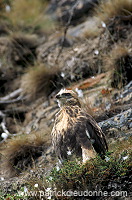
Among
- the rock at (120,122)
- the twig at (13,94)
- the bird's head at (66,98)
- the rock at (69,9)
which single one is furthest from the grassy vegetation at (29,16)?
the bird's head at (66,98)

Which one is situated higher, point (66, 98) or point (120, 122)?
point (66, 98)

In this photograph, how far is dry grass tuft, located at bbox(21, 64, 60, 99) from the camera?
8.61 metres

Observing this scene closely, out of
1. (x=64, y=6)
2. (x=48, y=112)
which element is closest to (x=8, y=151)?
(x=48, y=112)

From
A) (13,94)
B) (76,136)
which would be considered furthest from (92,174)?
(13,94)

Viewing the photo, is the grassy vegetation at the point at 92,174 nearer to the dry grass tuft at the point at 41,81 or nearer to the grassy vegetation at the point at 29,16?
the dry grass tuft at the point at 41,81

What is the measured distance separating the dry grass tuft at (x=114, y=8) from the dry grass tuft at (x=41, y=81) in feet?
5.95

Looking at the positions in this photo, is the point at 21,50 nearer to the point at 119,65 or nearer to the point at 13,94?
the point at 13,94

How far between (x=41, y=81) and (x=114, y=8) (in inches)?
99.8

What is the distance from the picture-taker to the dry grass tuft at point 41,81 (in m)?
8.61

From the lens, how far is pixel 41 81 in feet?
28.4

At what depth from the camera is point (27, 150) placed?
632 cm

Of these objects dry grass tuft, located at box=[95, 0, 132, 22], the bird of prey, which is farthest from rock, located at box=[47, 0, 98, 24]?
the bird of prey

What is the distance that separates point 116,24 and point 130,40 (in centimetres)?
78

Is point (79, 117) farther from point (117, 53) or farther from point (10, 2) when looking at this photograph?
point (10, 2)
